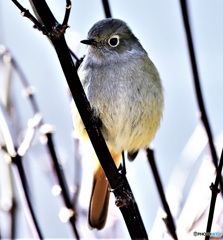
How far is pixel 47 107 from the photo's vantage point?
660 cm

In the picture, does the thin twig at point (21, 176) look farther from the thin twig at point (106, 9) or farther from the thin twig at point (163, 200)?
the thin twig at point (106, 9)

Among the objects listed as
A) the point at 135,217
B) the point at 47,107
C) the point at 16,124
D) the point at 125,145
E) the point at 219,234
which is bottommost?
the point at 219,234

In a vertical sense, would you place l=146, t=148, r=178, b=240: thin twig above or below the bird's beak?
below

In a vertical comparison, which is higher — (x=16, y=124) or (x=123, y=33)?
(x=123, y=33)

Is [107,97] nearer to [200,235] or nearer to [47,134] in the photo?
[47,134]

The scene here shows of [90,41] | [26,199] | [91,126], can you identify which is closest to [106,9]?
[90,41]

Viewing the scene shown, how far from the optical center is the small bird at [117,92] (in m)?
3.31

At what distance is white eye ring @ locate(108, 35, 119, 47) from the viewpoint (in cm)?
363

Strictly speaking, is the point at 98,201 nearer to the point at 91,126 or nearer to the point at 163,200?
the point at 163,200

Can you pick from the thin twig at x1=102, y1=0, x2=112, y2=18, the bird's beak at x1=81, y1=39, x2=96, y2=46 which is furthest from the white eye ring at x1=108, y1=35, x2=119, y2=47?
the thin twig at x1=102, y1=0, x2=112, y2=18

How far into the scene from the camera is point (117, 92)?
10.9ft

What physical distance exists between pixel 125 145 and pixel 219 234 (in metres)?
1.18

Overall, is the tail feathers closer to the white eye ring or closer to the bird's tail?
the bird's tail

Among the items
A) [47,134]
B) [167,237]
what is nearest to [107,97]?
[47,134]
